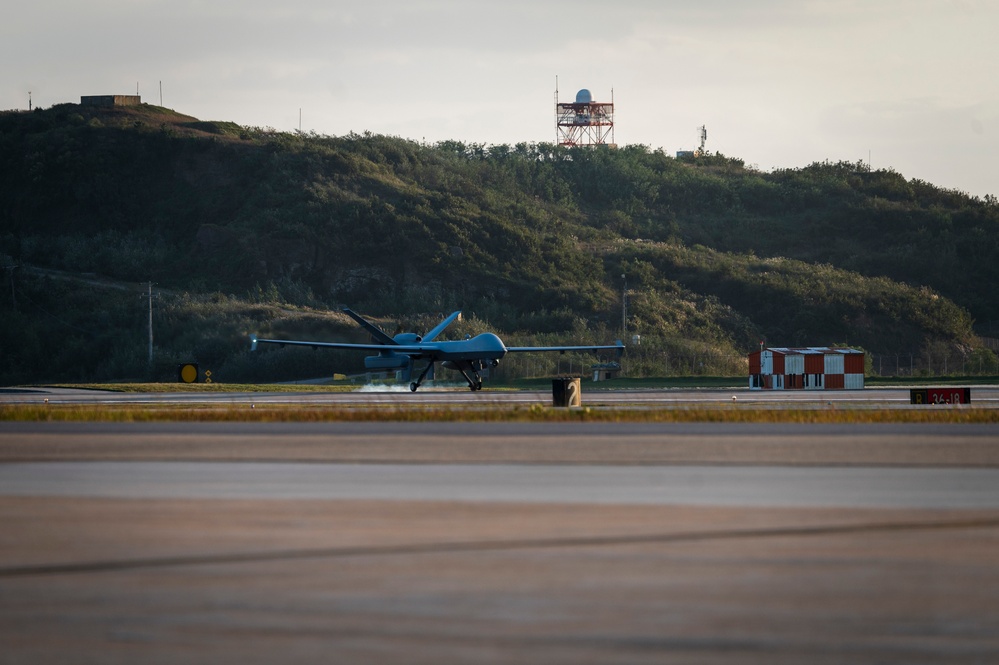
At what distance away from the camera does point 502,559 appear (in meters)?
10.7

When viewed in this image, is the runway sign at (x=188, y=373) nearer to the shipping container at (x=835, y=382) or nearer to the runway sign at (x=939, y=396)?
the shipping container at (x=835, y=382)

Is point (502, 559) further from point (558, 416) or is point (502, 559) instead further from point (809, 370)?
point (809, 370)

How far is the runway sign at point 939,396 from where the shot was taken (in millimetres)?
43750

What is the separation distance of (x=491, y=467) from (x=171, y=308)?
288 ft

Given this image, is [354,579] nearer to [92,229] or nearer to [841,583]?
[841,583]

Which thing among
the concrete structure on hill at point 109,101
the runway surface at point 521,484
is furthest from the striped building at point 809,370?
the concrete structure on hill at point 109,101

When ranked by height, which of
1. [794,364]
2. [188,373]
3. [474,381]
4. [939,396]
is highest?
[794,364]

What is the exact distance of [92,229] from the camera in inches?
5310

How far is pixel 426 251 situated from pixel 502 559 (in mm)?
111484

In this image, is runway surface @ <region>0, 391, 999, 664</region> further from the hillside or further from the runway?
the hillside

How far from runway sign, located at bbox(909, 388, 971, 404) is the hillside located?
4184cm

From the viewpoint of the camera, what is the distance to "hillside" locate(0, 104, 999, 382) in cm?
10350

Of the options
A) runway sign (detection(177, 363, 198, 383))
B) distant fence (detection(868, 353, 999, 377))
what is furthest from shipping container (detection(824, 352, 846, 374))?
distant fence (detection(868, 353, 999, 377))

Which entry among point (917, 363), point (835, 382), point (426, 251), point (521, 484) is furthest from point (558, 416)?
point (426, 251)
